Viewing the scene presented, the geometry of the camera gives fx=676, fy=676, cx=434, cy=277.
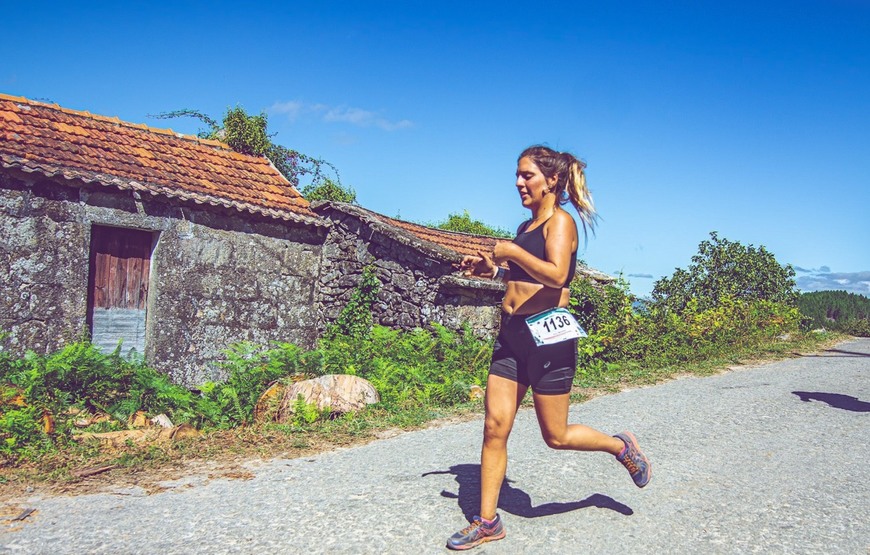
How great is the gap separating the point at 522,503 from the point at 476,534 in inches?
31.2

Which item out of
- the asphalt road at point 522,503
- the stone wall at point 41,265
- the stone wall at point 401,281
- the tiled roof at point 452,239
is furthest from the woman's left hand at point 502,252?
the tiled roof at point 452,239

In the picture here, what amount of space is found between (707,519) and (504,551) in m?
1.31

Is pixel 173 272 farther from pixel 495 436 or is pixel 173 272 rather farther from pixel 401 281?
pixel 495 436

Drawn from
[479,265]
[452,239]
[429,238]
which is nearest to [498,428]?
[479,265]

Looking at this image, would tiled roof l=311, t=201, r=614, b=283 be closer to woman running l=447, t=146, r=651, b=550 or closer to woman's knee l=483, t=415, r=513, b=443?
woman running l=447, t=146, r=651, b=550

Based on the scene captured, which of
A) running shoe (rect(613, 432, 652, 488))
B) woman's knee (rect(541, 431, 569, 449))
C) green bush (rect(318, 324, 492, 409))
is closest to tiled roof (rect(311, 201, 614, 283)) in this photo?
green bush (rect(318, 324, 492, 409))

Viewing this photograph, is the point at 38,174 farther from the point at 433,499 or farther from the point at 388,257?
the point at 433,499

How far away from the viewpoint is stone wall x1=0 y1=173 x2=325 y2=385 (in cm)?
919

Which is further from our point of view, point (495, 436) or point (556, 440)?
point (556, 440)

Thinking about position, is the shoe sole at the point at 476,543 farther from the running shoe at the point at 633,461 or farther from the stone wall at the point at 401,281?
the stone wall at the point at 401,281

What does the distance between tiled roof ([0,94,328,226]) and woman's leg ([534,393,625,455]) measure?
328 inches

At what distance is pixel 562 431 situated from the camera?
11.5ft

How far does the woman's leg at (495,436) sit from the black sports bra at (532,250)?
0.53 metres

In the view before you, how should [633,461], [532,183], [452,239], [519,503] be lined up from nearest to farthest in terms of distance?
1. [532,183]
2. [633,461]
3. [519,503]
4. [452,239]
